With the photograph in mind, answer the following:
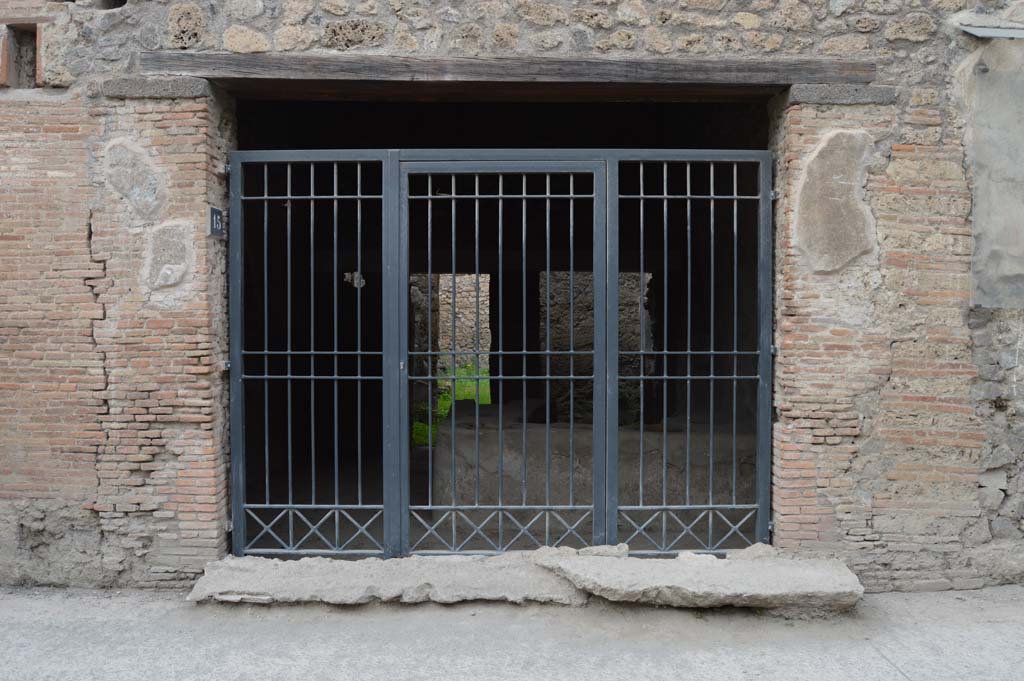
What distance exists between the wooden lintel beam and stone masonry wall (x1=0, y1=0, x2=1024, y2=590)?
0.07 meters

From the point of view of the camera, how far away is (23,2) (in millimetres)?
4508

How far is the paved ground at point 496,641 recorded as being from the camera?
3609 millimetres

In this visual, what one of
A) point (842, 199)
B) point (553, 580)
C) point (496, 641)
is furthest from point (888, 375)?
point (496, 641)

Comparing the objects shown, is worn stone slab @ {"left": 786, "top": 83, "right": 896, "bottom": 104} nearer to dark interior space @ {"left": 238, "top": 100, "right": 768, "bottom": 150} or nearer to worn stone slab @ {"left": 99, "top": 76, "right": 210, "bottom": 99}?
dark interior space @ {"left": 238, "top": 100, "right": 768, "bottom": 150}

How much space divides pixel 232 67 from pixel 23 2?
1.27 m

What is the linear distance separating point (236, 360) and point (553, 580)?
7.42ft

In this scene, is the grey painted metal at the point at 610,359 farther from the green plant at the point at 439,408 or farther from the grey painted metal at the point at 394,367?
the green plant at the point at 439,408

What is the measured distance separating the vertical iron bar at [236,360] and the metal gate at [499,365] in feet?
0.04

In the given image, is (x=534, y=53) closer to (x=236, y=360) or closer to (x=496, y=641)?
(x=236, y=360)

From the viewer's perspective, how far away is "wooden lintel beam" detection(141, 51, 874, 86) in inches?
175

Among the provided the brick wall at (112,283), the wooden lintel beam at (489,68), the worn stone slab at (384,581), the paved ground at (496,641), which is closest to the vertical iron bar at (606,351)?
the worn stone slab at (384,581)

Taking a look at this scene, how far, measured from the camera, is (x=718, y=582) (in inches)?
164

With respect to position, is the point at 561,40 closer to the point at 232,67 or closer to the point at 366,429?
the point at 232,67

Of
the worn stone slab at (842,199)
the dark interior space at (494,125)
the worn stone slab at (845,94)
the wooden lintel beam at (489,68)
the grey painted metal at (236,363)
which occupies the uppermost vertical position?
the dark interior space at (494,125)
